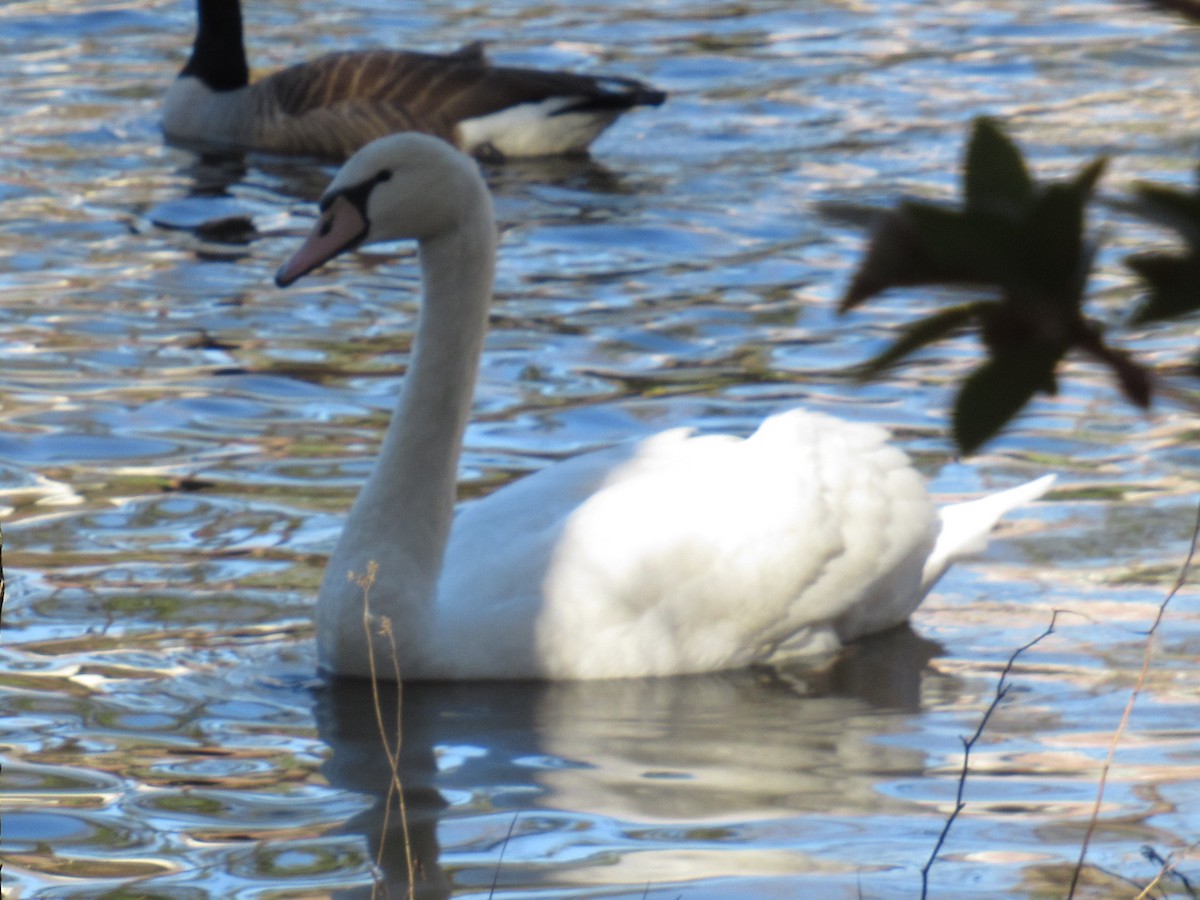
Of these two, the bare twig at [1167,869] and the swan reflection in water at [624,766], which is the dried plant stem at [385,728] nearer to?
the swan reflection in water at [624,766]

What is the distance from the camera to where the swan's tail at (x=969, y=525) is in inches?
217

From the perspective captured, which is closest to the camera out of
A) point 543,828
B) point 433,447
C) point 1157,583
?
point 543,828

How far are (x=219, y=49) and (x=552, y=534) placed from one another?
830 cm

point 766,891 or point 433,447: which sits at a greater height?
point 433,447

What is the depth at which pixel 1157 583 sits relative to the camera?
5.47 m

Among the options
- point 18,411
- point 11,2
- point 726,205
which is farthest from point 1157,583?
point 11,2

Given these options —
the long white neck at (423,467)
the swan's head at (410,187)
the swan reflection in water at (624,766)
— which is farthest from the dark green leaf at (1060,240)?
the swan's head at (410,187)

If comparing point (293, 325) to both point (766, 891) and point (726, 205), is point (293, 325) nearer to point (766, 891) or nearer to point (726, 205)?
point (726, 205)

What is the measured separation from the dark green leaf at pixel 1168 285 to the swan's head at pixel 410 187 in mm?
4083

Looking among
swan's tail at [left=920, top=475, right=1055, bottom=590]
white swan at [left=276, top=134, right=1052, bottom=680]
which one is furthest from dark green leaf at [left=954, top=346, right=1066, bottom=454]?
swan's tail at [left=920, top=475, right=1055, bottom=590]

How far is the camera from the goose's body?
1165 cm

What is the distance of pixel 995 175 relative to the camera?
1.05m

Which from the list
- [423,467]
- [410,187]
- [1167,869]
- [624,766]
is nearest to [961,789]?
[1167,869]

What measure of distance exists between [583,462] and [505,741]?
92 centimetres
